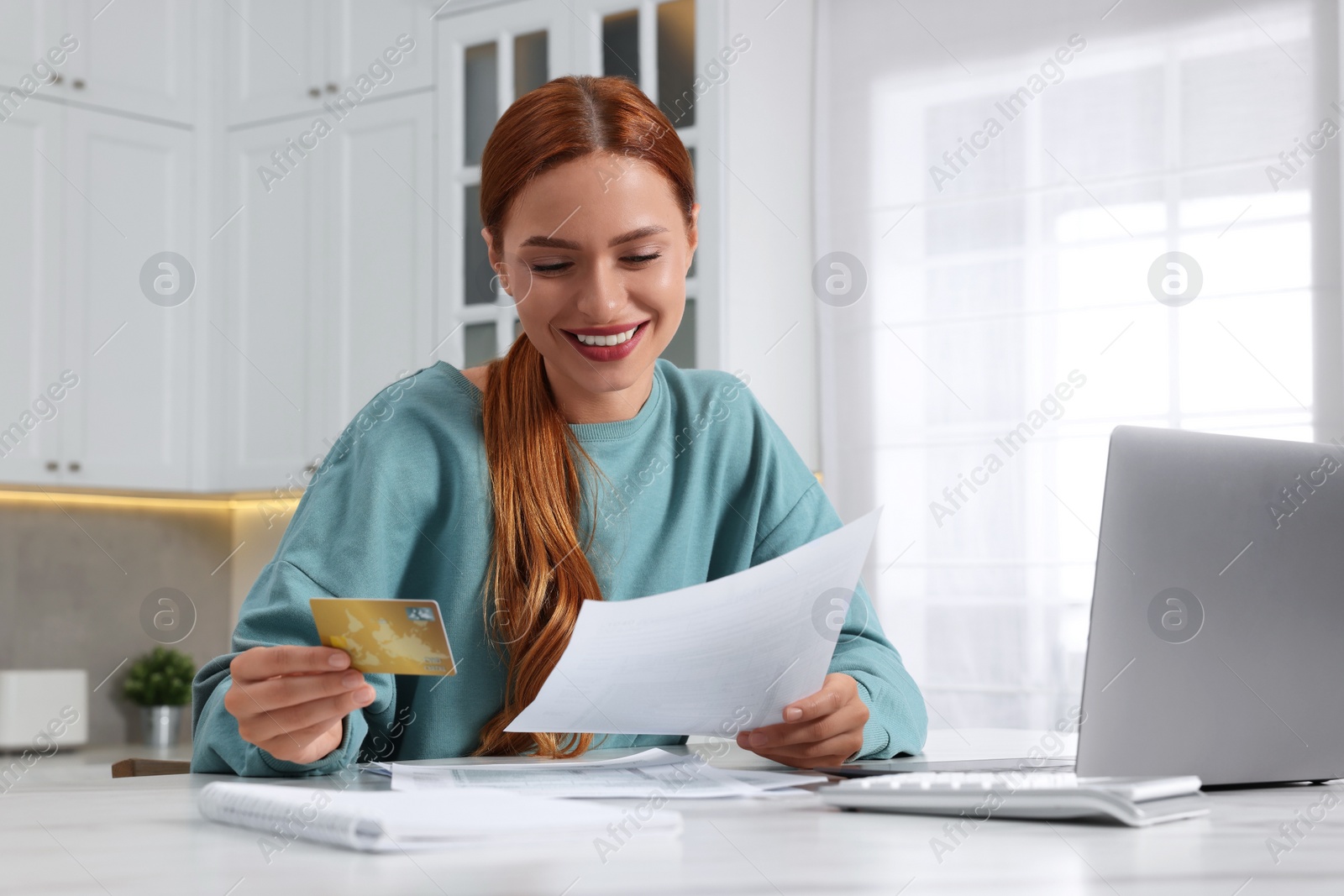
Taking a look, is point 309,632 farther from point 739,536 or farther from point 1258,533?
point 1258,533

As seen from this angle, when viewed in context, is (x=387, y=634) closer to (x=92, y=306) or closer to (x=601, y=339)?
(x=601, y=339)

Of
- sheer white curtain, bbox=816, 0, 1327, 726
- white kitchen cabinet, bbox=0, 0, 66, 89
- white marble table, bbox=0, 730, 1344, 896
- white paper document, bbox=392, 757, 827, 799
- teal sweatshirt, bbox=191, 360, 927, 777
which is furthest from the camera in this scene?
white kitchen cabinet, bbox=0, 0, 66, 89

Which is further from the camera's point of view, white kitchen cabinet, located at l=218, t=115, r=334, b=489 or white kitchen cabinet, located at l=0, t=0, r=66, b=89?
white kitchen cabinet, located at l=218, t=115, r=334, b=489

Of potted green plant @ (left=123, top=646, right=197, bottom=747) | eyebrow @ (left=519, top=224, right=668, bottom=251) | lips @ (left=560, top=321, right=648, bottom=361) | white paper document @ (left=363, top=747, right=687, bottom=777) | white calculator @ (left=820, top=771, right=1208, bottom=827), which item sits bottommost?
potted green plant @ (left=123, top=646, right=197, bottom=747)

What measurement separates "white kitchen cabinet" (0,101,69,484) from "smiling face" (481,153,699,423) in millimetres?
2042

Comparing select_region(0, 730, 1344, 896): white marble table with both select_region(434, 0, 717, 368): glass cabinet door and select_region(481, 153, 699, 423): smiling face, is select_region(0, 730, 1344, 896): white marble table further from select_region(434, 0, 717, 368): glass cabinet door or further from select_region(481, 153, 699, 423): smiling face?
select_region(434, 0, 717, 368): glass cabinet door

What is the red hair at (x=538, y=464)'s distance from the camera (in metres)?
1.19

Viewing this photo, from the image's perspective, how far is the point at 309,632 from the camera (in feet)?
3.36

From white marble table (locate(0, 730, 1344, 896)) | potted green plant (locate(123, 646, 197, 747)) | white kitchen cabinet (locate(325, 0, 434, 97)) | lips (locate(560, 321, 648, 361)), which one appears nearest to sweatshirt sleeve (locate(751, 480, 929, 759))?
lips (locate(560, 321, 648, 361))

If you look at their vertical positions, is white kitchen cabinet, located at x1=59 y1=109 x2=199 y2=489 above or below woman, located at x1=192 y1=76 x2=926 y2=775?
above

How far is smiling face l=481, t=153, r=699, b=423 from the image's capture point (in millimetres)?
1197

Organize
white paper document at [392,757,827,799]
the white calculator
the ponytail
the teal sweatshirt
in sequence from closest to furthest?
the white calculator, white paper document at [392,757,827,799], the teal sweatshirt, the ponytail

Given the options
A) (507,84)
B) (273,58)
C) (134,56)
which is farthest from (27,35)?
(507,84)

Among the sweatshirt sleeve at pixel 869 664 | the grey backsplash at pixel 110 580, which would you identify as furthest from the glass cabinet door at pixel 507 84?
the sweatshirt sleeve at pixel 869 664
